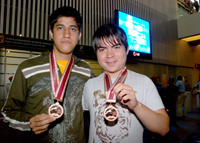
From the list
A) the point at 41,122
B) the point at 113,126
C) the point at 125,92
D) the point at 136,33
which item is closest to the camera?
the point at 125,92

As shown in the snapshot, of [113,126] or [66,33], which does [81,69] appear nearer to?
[66,33]

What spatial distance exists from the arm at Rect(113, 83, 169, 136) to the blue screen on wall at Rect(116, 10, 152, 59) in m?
5.26

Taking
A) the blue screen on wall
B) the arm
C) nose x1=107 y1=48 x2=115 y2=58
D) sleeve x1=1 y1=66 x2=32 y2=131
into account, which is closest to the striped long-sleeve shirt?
sleeve x1=1 y1=66 x2=32 y2=131

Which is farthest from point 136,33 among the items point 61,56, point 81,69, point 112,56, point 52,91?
point 52,91

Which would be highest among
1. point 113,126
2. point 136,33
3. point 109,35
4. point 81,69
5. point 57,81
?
point 136,33

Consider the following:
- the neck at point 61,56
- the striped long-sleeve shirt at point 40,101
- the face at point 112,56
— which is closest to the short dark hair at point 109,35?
the face at point 112,56

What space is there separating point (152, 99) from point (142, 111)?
20 centimetres

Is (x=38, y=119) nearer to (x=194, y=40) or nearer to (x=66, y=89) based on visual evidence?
(x=66, y=89)

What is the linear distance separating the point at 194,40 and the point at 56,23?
39.4 ft

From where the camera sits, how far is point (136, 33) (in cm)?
635

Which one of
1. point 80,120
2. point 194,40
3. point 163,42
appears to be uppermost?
point 194,40

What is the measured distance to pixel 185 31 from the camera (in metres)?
9.42

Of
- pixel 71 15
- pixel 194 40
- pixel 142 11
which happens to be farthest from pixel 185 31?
pixel 71 15

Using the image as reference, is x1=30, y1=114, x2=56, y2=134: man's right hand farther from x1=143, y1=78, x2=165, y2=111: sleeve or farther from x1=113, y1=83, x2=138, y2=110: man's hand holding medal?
x1=143, y1=78, x2=165, y2=111: sleeve
